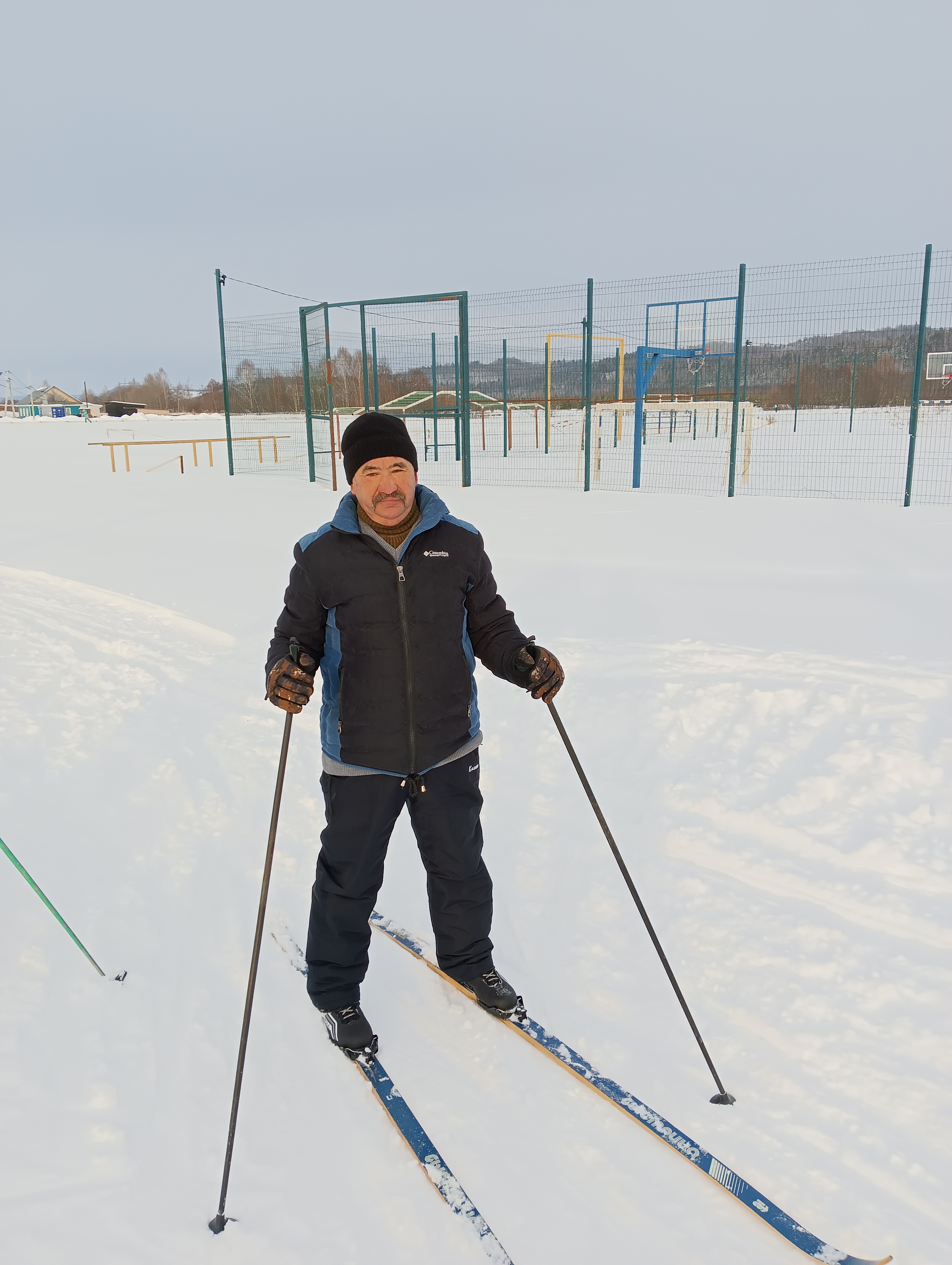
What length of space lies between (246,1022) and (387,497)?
4.23ft

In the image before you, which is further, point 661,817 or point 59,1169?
point 661,817

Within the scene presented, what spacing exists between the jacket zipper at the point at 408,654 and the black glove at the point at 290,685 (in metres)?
0.24

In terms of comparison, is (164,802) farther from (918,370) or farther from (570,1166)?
(918,370)

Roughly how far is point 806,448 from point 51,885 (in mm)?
18019

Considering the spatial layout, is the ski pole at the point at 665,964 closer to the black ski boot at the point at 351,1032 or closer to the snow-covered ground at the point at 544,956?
the snow-covered ground at the point at 544,956

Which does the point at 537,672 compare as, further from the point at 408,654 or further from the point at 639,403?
the point at 639,403

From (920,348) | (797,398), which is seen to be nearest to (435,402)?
(920,348)

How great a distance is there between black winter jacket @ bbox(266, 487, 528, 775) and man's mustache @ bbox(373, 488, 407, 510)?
74 millimetres

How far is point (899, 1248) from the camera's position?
5.71 ft

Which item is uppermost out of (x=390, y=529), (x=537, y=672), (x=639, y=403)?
(x=639, y=403)

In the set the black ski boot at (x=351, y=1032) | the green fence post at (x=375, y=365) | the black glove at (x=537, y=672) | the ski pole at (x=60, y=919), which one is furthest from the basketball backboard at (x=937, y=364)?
the ski pole at (x=60, y=919)

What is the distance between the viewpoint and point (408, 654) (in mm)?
2135

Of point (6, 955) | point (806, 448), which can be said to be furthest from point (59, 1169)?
point (806, 448)

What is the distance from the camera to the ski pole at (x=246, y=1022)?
1772 millimetres
